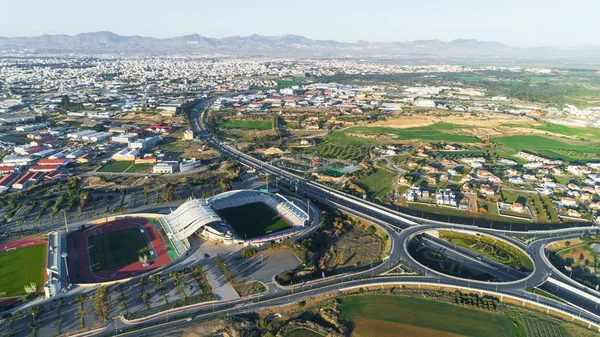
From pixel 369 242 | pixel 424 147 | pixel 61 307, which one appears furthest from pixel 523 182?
pixel 61 307

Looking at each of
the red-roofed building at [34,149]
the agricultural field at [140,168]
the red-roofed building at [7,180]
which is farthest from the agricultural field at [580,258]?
the red-roofed building at [34,149]

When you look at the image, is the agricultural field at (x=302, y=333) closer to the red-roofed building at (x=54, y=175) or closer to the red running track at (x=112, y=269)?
the red running track at (x=112, y=269)

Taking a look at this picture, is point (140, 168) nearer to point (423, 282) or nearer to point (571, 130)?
point (423, 282)

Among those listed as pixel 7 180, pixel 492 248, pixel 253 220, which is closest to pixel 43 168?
pixel 7 180

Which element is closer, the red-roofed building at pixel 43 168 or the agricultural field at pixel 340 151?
the red-roofed building at pixel 43 168

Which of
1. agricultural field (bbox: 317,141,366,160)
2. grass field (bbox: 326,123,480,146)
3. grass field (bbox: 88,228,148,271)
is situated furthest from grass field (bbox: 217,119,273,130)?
grass field (bbox: 88,228,148,271)

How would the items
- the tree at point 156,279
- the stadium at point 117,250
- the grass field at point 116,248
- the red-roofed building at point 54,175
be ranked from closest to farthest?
1. the tree at point 156,279
2. the stadium at point 117,250
3. the grass field at point 116,248
4. the red-roofed building at point 54,175
